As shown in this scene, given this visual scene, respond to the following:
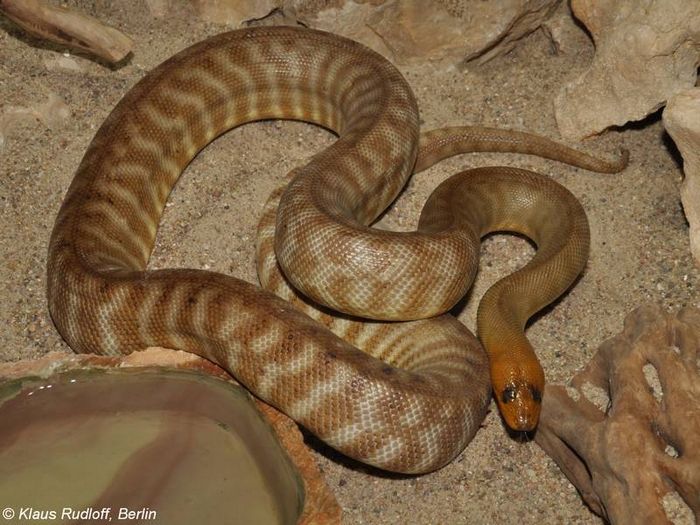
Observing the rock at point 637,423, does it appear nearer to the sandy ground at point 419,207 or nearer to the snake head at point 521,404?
the snake head at point 521,404

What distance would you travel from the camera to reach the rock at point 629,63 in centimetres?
574

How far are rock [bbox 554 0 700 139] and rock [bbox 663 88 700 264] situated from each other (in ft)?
1.95

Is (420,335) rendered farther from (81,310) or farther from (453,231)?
(81,310)

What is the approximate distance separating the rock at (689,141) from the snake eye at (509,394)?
2.01 metres

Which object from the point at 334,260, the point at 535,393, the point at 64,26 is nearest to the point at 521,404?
the point at 535,393

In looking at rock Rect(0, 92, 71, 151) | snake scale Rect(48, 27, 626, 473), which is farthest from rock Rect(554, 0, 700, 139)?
rock Rect(0, 92, 71, 151)

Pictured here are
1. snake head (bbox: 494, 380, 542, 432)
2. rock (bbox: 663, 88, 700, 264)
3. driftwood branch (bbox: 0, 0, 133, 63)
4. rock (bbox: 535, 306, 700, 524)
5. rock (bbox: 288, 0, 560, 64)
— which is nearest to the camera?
rock (bbox: 535, 306, 700, 524)

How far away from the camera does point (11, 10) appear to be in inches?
212

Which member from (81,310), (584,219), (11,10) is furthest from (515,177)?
(11,10)

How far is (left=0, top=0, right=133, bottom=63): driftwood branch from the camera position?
537 centimetres

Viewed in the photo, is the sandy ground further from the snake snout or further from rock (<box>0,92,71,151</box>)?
the snake snout

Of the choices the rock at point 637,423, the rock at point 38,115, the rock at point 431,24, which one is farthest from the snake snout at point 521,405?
the rock at point 38,115

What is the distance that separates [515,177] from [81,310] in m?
3.24

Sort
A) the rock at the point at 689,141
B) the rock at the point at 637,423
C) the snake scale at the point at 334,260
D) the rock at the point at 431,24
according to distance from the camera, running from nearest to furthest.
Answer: the rock at the point at 637,423
the snake scale at the point at 334,260
the rock at the point at 689,141
the rock at the point at 431,24
